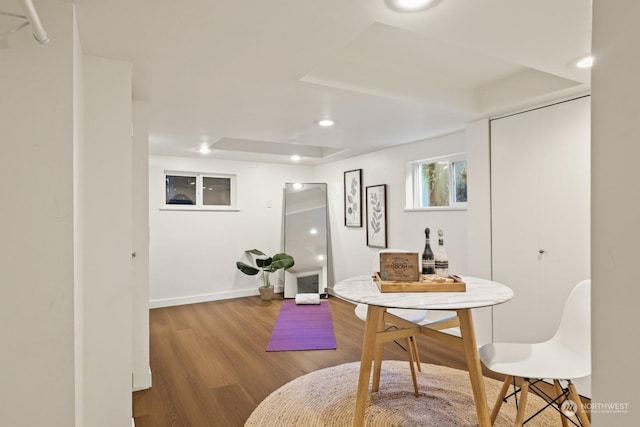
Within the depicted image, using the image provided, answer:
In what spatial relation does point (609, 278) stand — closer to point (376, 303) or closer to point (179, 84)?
point (376, 303)

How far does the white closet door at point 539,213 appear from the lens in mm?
2497

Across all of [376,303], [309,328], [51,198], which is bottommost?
[309,328]

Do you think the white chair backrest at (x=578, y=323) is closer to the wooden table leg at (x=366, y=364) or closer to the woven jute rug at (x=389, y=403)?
the woven jute rug at (x=389, y=403)

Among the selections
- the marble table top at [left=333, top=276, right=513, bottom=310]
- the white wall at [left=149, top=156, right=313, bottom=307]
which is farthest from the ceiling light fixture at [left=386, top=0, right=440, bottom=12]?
the white wall at [left=149, top=156, right=313, bottom=307]

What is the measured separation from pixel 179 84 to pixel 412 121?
2050 millimetres

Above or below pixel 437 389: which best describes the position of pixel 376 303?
above

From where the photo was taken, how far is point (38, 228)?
1.35 m

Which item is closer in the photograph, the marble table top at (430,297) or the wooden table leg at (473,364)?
→ the marble table top at (430,297)

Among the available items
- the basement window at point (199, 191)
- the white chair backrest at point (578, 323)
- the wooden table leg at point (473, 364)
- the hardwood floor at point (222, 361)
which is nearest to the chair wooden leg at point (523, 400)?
the wooden table leg at point (473, 364)

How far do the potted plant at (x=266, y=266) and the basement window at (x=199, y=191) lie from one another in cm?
90

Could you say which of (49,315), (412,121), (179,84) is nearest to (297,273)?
(412,121)

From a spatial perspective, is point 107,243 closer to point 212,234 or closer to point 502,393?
point 502,393

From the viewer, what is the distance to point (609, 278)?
18.3 inches

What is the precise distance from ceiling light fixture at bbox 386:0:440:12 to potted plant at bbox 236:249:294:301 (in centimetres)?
425
